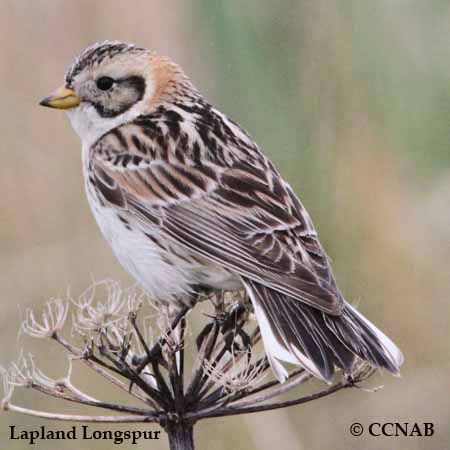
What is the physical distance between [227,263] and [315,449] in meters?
1.50

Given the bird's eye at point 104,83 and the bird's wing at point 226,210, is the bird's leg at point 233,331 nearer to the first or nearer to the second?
the bird's wing at point 226,210

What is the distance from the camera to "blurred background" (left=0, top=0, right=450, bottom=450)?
15.5 ft

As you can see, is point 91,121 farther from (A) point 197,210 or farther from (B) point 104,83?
(A) point 197,210

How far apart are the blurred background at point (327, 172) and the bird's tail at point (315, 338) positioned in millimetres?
Result: 1275

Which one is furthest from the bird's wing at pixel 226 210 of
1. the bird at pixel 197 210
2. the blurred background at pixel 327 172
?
the blurred background at pixel 327 172

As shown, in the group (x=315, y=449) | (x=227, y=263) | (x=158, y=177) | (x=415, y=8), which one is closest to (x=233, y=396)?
(x=227, y=263)

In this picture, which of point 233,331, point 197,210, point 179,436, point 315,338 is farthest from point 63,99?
point 179,436

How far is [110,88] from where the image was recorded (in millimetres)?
4305

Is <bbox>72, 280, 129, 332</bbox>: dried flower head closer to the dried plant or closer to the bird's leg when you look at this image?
the dried plant

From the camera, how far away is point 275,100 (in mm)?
4680

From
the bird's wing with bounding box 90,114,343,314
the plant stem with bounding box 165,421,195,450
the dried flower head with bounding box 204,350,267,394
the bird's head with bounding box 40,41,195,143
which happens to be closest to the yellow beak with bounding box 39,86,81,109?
the bird's head with bounding box 40,41,195,143

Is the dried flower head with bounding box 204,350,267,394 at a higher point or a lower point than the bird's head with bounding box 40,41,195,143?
lower

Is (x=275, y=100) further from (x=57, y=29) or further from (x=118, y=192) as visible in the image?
(x=57, y=29)

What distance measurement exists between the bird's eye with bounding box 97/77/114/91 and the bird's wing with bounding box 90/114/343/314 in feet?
0.64
